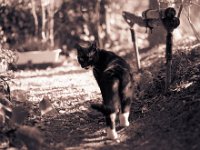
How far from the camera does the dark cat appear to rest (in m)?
5.05

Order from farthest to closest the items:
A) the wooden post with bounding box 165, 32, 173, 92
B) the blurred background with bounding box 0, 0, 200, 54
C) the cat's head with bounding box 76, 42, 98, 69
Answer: the blurred background with bounding box 0, 0, 200, 54
the wooden post with bounding box 165, 32, 173, 92
the cat's head with bounding box 76, 42, 98, 69

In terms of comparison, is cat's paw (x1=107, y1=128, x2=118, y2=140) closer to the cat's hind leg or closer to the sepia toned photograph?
the sepia toned photograph

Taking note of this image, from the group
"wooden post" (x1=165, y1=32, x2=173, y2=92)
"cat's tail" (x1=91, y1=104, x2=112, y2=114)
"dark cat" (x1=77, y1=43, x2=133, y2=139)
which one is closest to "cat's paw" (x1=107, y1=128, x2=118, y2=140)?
"dark cat" (x1=77, y1=43, x2=133, y2=139)

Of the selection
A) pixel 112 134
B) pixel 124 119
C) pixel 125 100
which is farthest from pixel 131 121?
pixel 112 134

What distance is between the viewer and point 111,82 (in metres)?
5.14

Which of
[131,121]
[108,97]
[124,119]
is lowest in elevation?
[131,121]

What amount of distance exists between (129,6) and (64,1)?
279cm

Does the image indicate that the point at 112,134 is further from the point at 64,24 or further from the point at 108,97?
the point at 64,24

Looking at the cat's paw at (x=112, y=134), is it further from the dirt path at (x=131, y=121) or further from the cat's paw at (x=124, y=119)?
the cat's paw at (x=124, y=119)

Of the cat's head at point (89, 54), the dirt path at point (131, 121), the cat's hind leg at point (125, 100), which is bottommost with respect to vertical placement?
the dirt path at point (131, 121)

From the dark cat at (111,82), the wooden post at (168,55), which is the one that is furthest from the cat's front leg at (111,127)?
the wooden post at (168,55)

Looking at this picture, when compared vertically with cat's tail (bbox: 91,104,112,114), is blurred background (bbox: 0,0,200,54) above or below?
above

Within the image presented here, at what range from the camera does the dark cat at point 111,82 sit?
16.6 ft

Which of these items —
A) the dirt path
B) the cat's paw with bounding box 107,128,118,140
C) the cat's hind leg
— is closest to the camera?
the dirt path
